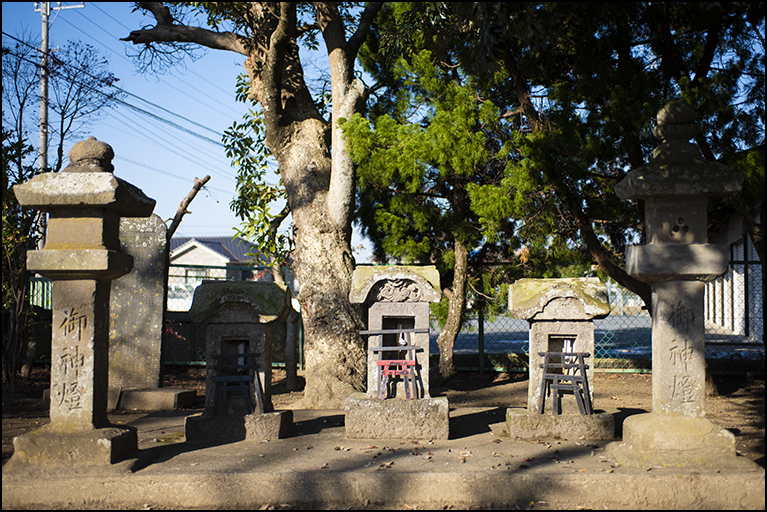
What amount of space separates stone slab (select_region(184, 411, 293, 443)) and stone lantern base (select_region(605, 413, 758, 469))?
296 cm

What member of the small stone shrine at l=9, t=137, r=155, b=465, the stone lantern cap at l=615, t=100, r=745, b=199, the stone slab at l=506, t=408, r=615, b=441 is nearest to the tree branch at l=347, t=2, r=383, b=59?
the small stone shrine at l=9, t=137, r=155, b=465

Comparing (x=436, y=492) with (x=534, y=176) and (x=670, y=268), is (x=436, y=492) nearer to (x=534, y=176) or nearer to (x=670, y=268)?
(x=670, y=268)

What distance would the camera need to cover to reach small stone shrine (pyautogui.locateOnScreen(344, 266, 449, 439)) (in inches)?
205

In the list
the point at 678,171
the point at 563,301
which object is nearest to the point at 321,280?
the point at 563,301

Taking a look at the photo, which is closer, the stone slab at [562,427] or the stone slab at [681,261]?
the stone slab at [681,261]

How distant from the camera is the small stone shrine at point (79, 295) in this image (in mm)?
4293

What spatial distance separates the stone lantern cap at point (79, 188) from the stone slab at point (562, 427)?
12.7ft

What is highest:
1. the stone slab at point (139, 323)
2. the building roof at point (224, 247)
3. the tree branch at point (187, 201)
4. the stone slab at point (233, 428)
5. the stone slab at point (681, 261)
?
the building roof at point (224, 247)

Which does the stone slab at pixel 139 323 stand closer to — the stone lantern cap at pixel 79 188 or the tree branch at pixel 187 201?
the tree branch at pixel 187 201

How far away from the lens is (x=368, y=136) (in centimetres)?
734

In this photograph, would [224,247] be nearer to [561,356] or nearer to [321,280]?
[321,280]

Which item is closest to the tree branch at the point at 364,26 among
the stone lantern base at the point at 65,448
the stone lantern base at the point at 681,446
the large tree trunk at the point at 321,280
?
the large tree trunk at the point at 321,280

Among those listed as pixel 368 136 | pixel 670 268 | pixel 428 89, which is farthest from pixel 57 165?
pixel 670 268

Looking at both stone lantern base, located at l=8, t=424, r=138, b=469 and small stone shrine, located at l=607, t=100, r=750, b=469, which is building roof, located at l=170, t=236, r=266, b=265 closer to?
stone lantern base, located at l=8, t=424, r=138, b=469
